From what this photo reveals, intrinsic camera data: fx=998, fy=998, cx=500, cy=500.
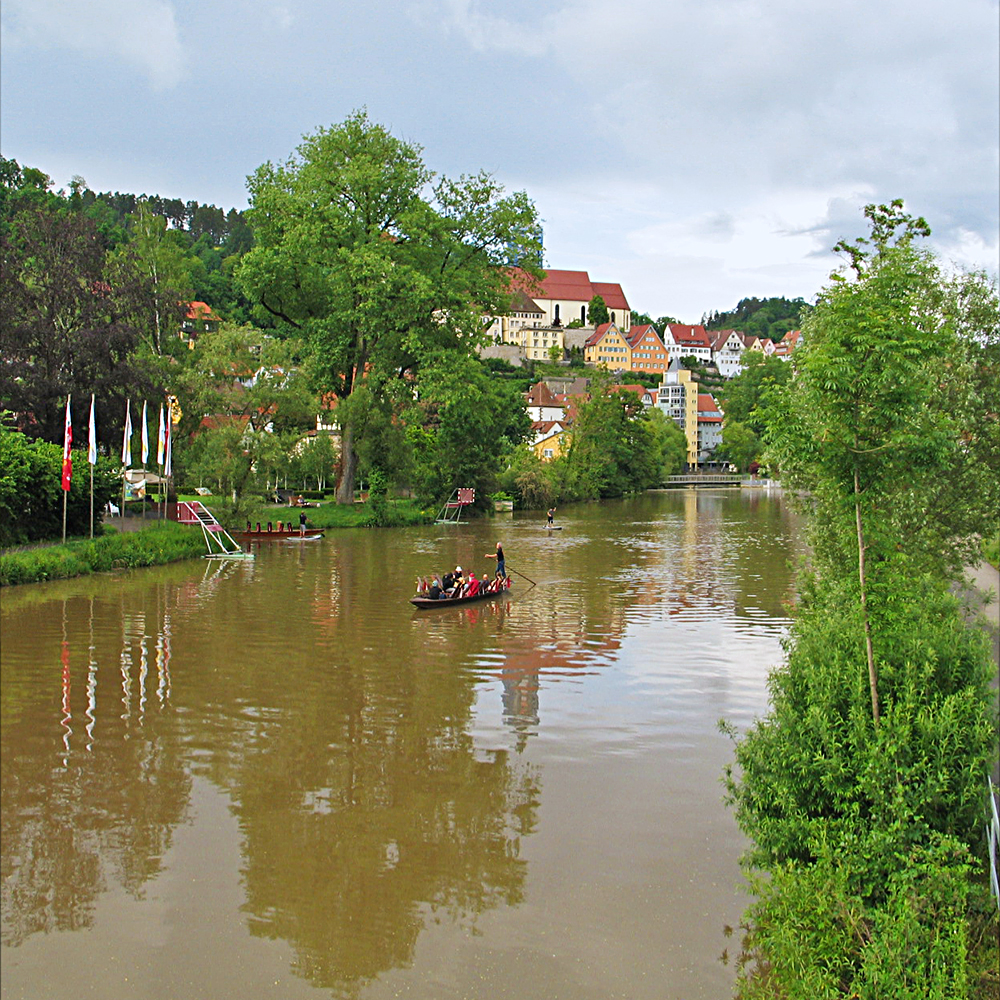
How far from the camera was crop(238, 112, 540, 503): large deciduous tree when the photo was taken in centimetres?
4912

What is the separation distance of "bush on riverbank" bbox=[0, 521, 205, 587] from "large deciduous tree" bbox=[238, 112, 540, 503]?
46.9 feet

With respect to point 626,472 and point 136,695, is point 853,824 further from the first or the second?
point 626,472

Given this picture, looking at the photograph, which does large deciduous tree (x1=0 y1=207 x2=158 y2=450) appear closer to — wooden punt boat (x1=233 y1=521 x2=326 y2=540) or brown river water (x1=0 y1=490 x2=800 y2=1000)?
wooden punt boat (x1=233 y1=521 x2=326 y2=540)

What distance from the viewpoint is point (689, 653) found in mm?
21844

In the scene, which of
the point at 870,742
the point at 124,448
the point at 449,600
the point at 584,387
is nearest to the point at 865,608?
the point at 870,742

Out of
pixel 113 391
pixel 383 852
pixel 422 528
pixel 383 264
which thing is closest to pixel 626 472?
pixel 422 528

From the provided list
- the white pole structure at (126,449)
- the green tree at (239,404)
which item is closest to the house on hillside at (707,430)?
the green tree at (239,404)

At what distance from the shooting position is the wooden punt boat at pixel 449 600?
26.4 metres

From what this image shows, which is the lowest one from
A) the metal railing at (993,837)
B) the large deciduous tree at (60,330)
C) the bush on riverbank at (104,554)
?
the metal railing at (993,837)

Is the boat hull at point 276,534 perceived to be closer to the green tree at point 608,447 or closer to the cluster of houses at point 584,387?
the green tree at point 608,447

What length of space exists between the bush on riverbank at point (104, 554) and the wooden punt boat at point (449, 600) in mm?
11459

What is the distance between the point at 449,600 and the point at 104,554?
43.6 ft

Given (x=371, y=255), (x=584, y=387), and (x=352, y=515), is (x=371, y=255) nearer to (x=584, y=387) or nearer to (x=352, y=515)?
(x=352, y=515)

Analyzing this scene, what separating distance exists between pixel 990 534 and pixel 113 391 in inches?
1284
